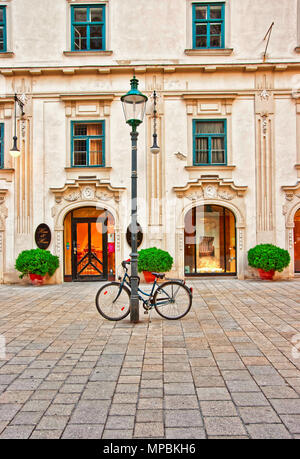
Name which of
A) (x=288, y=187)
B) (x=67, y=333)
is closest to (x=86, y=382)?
(x=67, y=333)

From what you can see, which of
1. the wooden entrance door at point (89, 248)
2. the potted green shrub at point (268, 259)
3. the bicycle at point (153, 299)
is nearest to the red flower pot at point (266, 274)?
the potted green shrub at point (268, 259)

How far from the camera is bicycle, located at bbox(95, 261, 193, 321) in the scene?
692cm

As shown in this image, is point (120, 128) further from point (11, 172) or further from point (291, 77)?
point (291, 77)

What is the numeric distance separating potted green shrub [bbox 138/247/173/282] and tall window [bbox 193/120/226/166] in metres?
3.66

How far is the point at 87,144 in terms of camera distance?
13.2 meters

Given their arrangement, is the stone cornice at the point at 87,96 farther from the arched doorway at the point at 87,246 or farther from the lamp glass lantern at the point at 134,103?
the lamp glass lantern at the point at 134,103

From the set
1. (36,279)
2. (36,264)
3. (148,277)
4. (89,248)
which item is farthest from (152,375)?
(89,248)

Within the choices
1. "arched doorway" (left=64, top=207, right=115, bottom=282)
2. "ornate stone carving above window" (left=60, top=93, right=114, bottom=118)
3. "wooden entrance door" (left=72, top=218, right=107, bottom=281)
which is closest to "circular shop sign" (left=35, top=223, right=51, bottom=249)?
"arched doorway" (left=64, top=207, right=115, bottom=282)

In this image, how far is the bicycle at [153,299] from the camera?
22.7ft

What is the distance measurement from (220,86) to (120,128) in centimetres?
392

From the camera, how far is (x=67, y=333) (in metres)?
6.22

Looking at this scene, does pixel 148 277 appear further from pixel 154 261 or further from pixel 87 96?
pixel 87 96

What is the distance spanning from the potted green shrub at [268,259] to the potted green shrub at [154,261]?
2.86 meters

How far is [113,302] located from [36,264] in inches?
229
